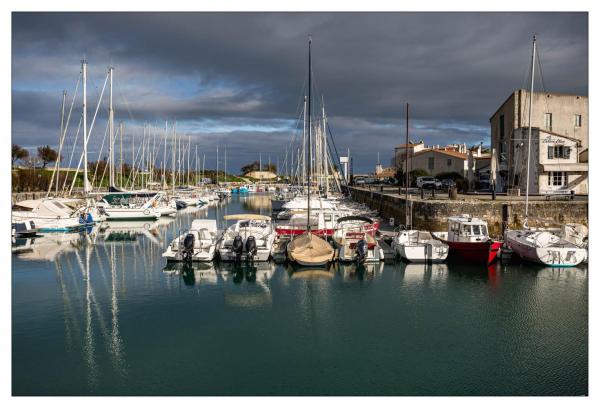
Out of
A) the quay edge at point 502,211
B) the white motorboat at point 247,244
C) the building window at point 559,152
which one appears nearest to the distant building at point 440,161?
the building window at point 559,152

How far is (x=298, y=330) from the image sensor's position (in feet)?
50.7

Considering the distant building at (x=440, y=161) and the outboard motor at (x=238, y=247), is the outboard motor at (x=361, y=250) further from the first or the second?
the distant building at (x=440, y=161)

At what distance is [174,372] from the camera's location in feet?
40.0

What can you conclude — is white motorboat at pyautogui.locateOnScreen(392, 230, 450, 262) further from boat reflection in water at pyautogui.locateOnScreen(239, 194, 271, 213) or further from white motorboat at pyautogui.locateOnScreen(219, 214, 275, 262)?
boat reflection in water at pyautogui.locateOnScreen(239, 194, 271, 213)

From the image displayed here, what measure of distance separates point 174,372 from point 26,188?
61.7 meters

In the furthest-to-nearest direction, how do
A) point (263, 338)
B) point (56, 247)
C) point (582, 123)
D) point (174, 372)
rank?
point (582, 123) < point (56, 247) < point (263, 338) < point (174, 372)

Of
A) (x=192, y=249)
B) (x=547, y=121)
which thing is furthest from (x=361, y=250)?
(x=547, y=121)

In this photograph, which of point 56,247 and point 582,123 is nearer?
point 56,247

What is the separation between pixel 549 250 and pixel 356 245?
10118mm

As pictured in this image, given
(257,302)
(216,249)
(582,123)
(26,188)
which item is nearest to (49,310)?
(257,302)

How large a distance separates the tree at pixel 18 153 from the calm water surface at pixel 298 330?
63357mm

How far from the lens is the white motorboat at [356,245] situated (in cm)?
2478

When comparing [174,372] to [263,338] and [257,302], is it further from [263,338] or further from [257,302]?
[257,302]

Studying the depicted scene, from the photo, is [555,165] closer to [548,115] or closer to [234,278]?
[548,115]
